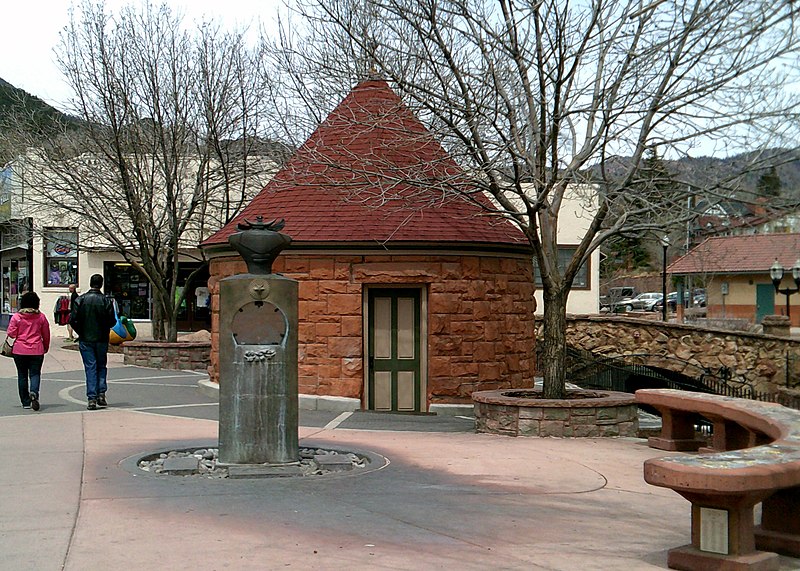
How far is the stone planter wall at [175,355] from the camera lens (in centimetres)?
2288

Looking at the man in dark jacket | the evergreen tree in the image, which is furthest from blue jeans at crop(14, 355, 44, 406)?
the evergreen tree

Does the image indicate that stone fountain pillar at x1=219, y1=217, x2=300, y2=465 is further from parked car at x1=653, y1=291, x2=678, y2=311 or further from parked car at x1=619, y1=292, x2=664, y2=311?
parked car at x1=653, y1=291, x2=678, y2=311

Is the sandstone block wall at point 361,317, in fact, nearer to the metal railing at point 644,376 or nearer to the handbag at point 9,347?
the handbag at point 9,347

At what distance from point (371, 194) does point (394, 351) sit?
2593mm

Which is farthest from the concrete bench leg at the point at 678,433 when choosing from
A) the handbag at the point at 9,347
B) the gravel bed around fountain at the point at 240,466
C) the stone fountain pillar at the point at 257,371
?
the handbag at the point at 9,347

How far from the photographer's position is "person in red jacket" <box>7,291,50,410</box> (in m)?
14.2

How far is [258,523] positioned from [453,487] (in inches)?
91.0

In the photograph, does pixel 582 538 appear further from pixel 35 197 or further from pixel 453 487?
pixel 35 197

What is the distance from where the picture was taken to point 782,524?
702 cm

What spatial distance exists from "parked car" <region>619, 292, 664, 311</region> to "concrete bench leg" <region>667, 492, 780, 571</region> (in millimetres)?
50524

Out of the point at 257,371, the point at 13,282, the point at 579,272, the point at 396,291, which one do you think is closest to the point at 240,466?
the point at 257,371

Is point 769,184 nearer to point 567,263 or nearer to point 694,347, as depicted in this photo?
point 694,347

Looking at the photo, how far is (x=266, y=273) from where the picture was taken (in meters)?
10.2

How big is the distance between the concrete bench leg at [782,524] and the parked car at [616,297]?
43.4m
